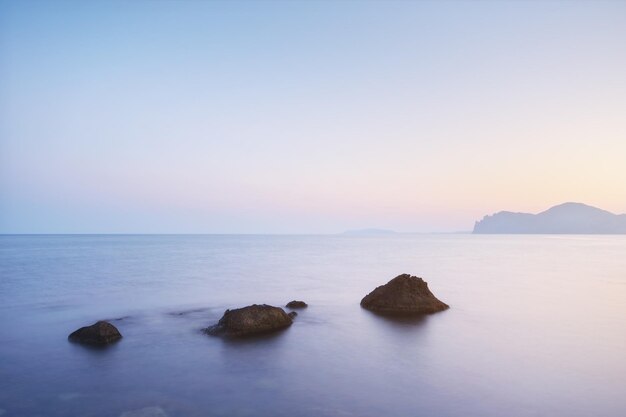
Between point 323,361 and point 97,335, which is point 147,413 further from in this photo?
point 97,335

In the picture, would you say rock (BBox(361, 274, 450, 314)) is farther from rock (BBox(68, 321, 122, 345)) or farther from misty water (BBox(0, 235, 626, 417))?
rock (BBox(68, 321, 122, 345))

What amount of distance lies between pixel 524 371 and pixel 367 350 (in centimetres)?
565

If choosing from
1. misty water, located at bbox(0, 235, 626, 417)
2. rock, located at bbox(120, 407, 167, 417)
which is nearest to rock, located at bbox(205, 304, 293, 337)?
misty water, located at bbox(0, 235, 626, 417)

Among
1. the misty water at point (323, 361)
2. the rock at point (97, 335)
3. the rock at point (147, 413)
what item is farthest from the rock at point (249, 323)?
the rock at point (147, 413)

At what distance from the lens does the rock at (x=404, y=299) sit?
2272 centimetres

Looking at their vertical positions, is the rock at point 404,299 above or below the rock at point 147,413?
above

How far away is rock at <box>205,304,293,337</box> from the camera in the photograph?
17062mm

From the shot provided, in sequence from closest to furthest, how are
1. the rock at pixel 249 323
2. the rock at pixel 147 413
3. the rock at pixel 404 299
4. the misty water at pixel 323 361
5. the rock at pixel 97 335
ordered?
the rock at pixel 147 413 → the misty water at pixel 323 361 → the rock at pixel 97 335 → the rock at pixel 249 323 → the rock at pixel 404 299

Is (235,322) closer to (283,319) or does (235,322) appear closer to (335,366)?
(283,319)

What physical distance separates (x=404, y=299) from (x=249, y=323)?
9.90 metres

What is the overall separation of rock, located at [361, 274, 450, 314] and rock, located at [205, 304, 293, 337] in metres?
7.08

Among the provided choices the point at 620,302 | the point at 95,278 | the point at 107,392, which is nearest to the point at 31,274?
the point at 95,278

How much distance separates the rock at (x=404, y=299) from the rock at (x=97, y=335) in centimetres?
1406

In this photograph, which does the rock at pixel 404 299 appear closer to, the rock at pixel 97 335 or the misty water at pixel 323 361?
the misty water at pixel 323 361
